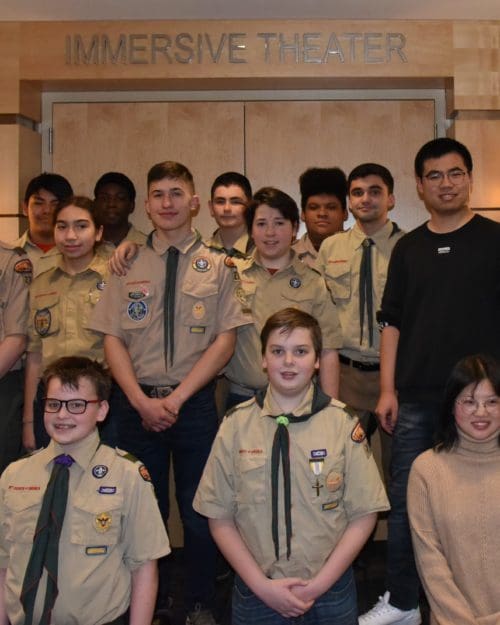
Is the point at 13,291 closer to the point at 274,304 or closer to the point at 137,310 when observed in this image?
the point at 137,310

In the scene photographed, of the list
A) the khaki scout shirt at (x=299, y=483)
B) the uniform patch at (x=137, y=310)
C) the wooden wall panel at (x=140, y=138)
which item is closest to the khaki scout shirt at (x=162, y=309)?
the uniform patch at (x=137, y=310)

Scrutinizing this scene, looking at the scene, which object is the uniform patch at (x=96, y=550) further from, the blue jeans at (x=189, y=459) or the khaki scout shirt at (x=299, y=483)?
the blue jeans at (x=189, y=459)

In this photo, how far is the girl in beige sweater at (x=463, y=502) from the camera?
2.36 metres

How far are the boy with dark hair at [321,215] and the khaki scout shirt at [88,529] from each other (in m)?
2.00

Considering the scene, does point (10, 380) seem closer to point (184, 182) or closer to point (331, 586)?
point (184, 182)

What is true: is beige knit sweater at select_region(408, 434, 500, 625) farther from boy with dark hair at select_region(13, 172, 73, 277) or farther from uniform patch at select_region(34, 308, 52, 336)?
boy with dark hair at select_region(13, 172, 73, 277)

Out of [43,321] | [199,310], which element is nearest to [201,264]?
[199,310]

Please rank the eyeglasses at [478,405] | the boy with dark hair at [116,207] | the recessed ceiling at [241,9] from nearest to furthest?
the eyeglasses at [478,405] < the boy with dark hair at [116,207] < the recessed ceiling at [241,9]

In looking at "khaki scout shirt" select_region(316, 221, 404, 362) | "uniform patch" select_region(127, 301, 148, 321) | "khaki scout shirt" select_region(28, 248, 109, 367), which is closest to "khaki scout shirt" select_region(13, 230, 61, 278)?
"khaki scout shirt" select_region(28, 248, 109, 367)

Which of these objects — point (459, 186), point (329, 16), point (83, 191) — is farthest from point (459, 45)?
point (83, 191)

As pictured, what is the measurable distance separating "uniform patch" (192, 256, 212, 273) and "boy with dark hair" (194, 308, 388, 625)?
0.68 m

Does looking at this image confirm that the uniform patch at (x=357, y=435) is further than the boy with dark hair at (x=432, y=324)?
Answer: No

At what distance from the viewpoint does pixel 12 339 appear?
130 inches

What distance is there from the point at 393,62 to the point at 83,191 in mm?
2271
